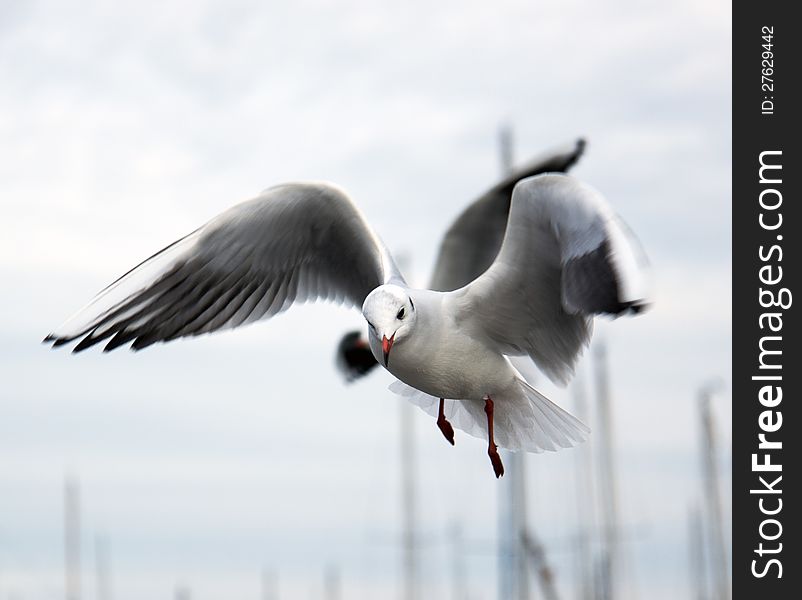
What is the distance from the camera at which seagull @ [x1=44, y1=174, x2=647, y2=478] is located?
5027mm

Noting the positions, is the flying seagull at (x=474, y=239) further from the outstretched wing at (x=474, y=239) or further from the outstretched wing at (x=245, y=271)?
the outstretched wing at (x=245, y=271)

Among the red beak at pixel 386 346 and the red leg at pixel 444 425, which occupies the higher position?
the red beak at pixel 386 346

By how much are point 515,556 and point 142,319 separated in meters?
8.38

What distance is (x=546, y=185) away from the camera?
5.07 meters

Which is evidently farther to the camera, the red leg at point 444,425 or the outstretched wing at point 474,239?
the outstretched wing at point 474,239

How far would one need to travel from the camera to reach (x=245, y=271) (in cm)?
622

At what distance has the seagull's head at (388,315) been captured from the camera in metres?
4.95

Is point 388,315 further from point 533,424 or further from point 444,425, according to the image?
point 533,424

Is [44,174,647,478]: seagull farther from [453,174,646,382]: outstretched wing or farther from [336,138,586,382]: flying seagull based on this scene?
[336,138,586,382]: flying seagull

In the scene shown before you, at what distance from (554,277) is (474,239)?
4.64ft

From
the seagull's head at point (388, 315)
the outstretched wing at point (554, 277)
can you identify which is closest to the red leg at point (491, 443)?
the outstretched wing at point (554, 277)

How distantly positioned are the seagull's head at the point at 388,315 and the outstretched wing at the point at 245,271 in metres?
0.58

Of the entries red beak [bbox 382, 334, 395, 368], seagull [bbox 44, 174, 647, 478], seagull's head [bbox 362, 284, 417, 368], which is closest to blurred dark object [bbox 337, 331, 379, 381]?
seagull [bbox 44, 174, 647, 478]

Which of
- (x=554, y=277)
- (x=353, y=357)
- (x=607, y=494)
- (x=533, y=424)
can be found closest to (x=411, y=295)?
(x=554, y=277)
